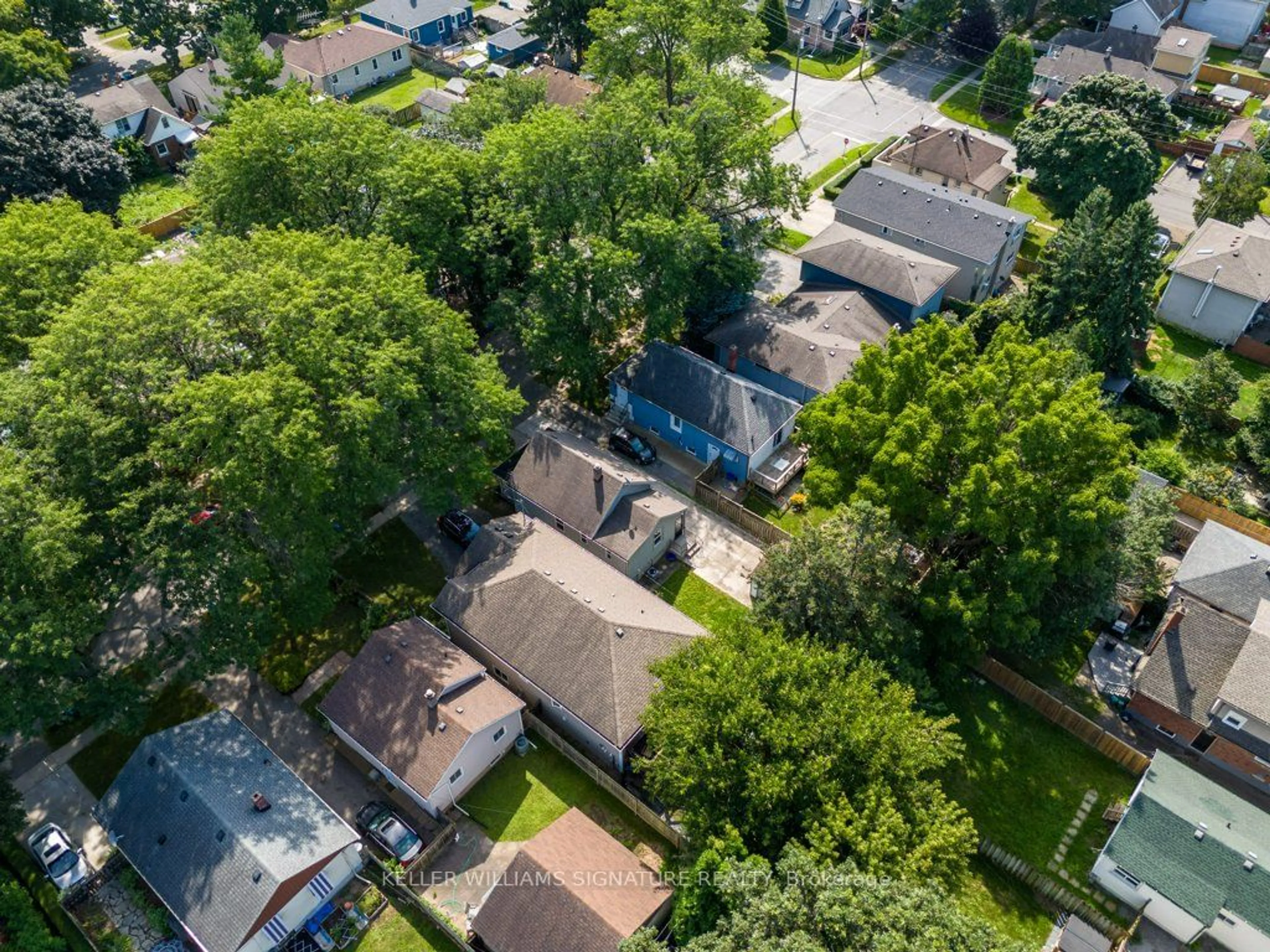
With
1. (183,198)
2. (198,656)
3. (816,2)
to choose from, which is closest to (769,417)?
(198,656)

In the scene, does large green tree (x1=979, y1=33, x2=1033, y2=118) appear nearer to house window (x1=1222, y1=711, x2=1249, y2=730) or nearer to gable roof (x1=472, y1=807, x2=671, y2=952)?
house window (x1=1222, y1=711, x2=1249, y2=730)

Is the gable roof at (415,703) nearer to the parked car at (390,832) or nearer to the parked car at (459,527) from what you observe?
the parked car at (390,832)

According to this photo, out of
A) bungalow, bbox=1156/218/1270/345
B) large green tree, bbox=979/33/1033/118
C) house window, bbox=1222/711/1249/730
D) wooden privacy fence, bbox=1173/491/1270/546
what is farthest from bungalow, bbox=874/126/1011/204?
house window, bbox=1222/711/1249/730

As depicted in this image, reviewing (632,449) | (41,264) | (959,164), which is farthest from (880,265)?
(41,264)

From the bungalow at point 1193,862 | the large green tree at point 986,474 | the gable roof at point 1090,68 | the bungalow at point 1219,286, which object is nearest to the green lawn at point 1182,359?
the bungalow at point 1219,286

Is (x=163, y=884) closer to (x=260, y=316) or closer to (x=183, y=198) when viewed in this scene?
(x=260, y=316)

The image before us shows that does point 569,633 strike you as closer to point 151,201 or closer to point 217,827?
point 217,827
